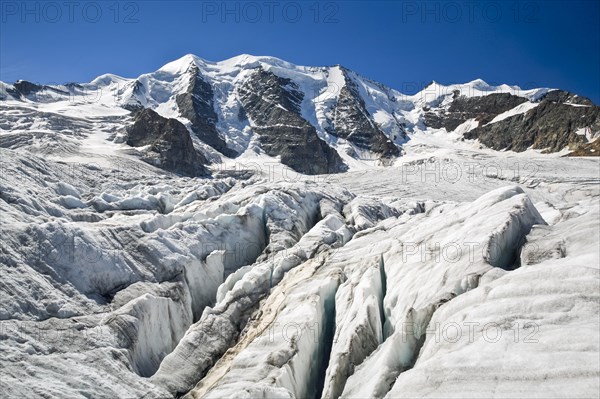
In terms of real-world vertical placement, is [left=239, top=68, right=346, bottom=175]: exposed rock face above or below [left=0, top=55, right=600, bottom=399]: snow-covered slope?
above

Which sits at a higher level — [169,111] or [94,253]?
[169,111]

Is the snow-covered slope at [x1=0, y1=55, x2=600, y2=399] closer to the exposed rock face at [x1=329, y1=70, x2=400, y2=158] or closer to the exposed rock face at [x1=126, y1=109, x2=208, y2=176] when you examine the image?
the exposed rock face at [x1=126, y1=109, x2=208, y2=176]

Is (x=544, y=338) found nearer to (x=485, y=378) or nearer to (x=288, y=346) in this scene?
(x=485, y=378)

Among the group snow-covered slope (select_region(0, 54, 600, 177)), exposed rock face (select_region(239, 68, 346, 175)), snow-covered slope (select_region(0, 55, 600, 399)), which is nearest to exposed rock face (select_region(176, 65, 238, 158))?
snow-covered slope (select_region(0, 54, 600, 177))

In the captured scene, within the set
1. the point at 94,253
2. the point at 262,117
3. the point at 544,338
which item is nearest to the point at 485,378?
the point at 544,338

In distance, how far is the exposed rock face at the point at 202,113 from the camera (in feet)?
529

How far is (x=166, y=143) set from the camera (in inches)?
4852

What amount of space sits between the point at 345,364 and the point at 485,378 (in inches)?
174

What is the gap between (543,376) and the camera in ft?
30.0

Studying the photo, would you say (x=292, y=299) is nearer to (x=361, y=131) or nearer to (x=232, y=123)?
(x=361, y=131)

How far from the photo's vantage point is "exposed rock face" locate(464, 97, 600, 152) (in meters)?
139

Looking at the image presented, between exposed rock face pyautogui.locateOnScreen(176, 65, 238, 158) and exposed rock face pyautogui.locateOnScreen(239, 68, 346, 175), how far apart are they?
1480 cm

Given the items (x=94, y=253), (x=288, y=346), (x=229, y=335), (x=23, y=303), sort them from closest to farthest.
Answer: (x=288, y=346)
(x=23, y=303)
(x=229, y=335)
(x=94, y=253)

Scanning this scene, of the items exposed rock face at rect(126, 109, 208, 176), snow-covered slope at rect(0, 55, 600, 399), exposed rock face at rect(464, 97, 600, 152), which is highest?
exposed rock face at rect(464, 97, 600, 152)
